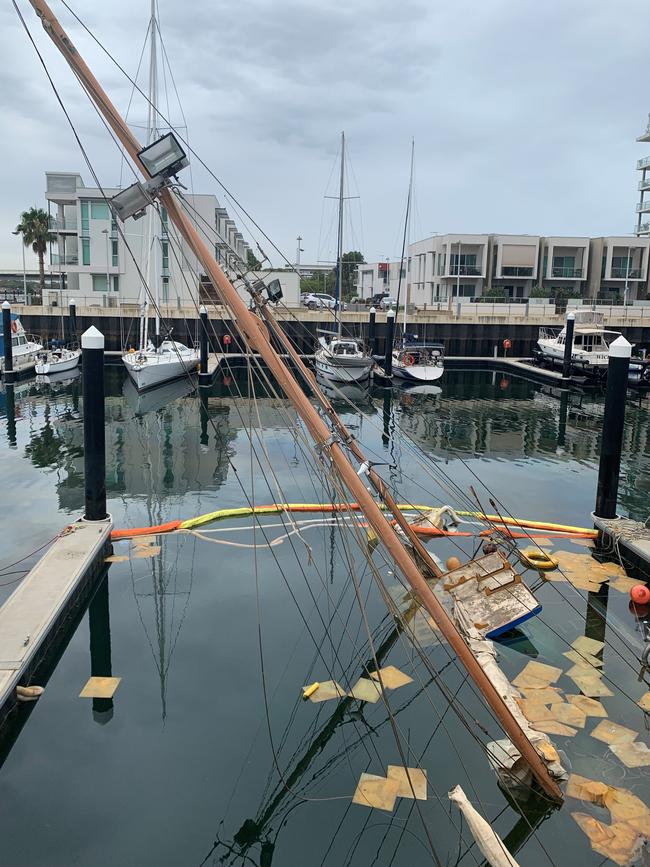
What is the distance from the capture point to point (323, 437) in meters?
8.57

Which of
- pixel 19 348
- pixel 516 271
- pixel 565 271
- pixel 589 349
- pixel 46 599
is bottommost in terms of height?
pixel 46 599

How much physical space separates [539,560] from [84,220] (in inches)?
2798

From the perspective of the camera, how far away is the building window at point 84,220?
75400 mm

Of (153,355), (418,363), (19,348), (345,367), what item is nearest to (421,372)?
(418,363)

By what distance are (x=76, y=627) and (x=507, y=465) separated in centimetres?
1886

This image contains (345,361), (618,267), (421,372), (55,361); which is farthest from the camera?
(618,267)

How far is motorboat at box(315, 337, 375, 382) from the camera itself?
161 feet

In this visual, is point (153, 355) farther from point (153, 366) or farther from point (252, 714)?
point (252, 714)

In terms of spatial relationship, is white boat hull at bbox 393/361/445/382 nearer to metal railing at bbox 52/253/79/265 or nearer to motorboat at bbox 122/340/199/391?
motorboat at bbox 122/340/199/391

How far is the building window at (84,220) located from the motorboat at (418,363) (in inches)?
1557

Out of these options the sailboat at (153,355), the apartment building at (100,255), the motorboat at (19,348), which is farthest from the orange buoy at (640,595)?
the apartment building at (100,255)

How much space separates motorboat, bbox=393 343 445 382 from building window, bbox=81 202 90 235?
130 feet

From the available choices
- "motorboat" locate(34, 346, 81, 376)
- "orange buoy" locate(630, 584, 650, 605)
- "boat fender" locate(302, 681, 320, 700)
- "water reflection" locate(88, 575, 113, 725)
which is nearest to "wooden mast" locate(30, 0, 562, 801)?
"boat fender" locate(302, 681, 320, 700)

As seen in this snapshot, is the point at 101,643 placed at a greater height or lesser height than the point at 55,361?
lesser
